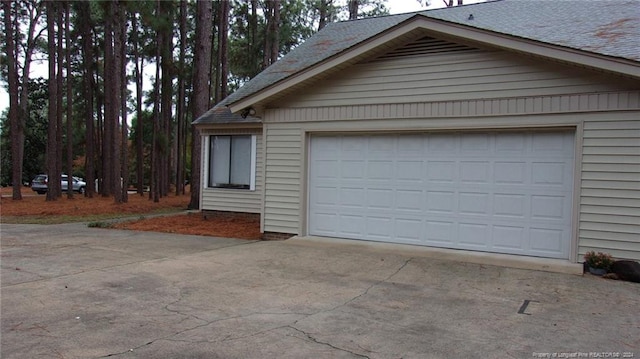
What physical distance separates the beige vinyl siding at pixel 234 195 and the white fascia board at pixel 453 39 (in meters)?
3.14

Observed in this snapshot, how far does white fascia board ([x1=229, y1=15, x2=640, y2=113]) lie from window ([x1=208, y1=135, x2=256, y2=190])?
3248 millimetres

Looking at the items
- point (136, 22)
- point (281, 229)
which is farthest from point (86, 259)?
point (136, 22)

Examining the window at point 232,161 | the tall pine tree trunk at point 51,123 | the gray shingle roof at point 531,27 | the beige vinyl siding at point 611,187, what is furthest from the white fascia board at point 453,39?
the tall pine tree trunk at point 51,123

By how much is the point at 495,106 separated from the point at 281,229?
4776 millimetres

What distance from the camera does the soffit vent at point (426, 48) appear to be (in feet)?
26.4

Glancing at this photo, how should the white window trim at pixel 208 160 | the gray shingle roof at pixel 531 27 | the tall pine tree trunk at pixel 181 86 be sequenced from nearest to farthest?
1. the gray shingle roof at pixel 531 27
2. the white window trim at pixel 208 160
3. the tall pine tree trunk at pixel 181 86

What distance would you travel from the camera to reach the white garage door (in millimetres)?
7457

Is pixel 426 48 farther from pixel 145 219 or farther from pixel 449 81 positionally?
pixel 145 219

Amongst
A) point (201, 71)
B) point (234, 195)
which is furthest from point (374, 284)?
point (201, 71)

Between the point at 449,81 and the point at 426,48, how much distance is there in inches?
30.2

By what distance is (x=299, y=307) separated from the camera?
5059mm

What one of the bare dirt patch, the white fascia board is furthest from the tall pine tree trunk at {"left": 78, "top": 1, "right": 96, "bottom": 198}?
the white fascia board

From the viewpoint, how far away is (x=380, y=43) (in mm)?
8250

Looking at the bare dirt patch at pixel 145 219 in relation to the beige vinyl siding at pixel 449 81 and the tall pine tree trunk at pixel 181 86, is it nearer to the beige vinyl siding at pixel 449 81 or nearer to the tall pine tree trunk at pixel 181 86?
the beige vinyl siding at pixel 449 81
